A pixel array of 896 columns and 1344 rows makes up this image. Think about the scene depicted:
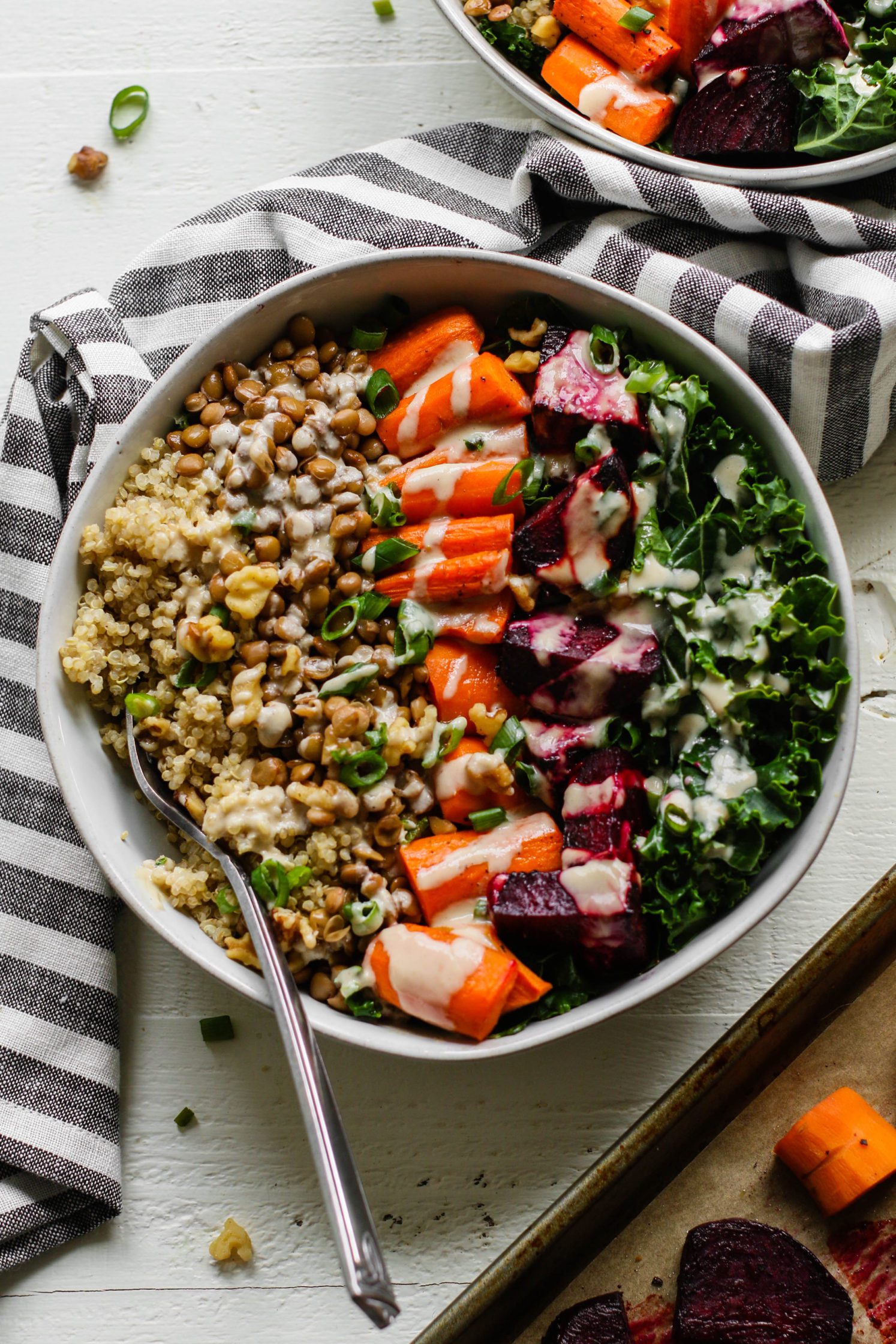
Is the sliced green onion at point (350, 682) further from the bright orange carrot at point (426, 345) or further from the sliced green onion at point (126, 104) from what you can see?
the sliced green onion at point (126, 104)

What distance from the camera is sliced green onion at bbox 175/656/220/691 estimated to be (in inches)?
87.4

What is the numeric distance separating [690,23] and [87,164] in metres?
1.37

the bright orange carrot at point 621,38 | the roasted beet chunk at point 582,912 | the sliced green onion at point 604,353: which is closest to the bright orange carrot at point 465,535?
the sliced green onion at point 604,353

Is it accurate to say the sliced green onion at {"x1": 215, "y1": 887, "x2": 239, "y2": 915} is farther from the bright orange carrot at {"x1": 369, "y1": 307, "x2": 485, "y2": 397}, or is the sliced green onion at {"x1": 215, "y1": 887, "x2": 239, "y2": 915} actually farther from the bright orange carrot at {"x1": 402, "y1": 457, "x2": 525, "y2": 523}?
the bright orange carrot at {"x1": 369, "y1": 307, "x2": 485, "y2": 397}

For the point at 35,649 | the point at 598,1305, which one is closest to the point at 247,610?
the point at 35,649

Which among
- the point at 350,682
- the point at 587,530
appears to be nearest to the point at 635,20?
the point at 587,530

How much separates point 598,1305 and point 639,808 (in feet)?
3.31

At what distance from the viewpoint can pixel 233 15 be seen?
279 cm

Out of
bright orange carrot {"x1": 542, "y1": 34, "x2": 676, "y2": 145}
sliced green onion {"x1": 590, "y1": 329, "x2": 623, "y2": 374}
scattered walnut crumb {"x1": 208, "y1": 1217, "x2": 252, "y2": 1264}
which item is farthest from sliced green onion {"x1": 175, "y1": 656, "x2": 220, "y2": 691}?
bright orange carrot {"x1": 542, "y1": 34, "x2": 676, "y2": 145}

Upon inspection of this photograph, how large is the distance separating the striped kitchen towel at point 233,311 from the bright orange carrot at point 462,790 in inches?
32.0

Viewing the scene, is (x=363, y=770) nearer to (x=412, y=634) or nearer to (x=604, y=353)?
(x=412, y=634)

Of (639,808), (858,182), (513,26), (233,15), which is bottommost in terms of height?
(639,808)

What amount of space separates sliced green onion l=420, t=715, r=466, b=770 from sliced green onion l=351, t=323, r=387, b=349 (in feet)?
2.60

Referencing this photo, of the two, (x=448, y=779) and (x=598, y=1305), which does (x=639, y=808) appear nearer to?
(x=448, y=779)
